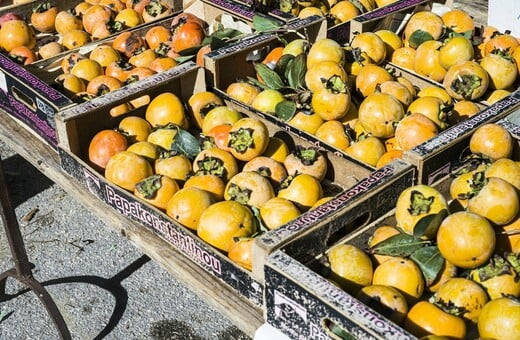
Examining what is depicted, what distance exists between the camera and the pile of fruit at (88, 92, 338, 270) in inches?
86.0

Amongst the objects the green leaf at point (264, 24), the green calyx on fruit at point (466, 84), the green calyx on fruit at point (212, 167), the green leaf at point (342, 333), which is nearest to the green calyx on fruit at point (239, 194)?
the green calyx on fruit at point (212, 167)

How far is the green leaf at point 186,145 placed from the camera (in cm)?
258

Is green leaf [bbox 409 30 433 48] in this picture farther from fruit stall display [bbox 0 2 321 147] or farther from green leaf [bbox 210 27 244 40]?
green leaf [bbox 210 27 244 40]

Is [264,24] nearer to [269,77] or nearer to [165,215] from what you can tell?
[269,77]

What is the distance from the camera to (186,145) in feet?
8.51

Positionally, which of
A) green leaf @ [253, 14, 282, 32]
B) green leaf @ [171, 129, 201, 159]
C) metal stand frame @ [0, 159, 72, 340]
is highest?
green leaf @ [253, 14, 282, 32]

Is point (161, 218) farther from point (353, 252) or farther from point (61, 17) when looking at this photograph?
point (61, 17)

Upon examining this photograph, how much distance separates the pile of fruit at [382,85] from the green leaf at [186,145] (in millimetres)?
370

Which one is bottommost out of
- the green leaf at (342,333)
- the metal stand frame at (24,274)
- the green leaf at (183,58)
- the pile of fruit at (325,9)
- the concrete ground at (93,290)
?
the concrete ground at (93,290)

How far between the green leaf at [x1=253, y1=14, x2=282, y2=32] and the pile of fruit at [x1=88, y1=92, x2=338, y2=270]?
617mm

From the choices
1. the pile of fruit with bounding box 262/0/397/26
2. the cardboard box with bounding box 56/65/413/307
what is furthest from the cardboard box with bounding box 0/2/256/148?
the pile of fruit with bounding box 262/0/397/26

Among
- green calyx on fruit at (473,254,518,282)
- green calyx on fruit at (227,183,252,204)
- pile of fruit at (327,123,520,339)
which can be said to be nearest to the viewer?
pile of fruit at (327,123,520,339)

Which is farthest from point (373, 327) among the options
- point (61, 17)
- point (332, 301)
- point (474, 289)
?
point (61, 17)

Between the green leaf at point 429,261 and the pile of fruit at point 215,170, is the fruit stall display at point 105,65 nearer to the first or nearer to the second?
the pile of fruit at point 215,170
